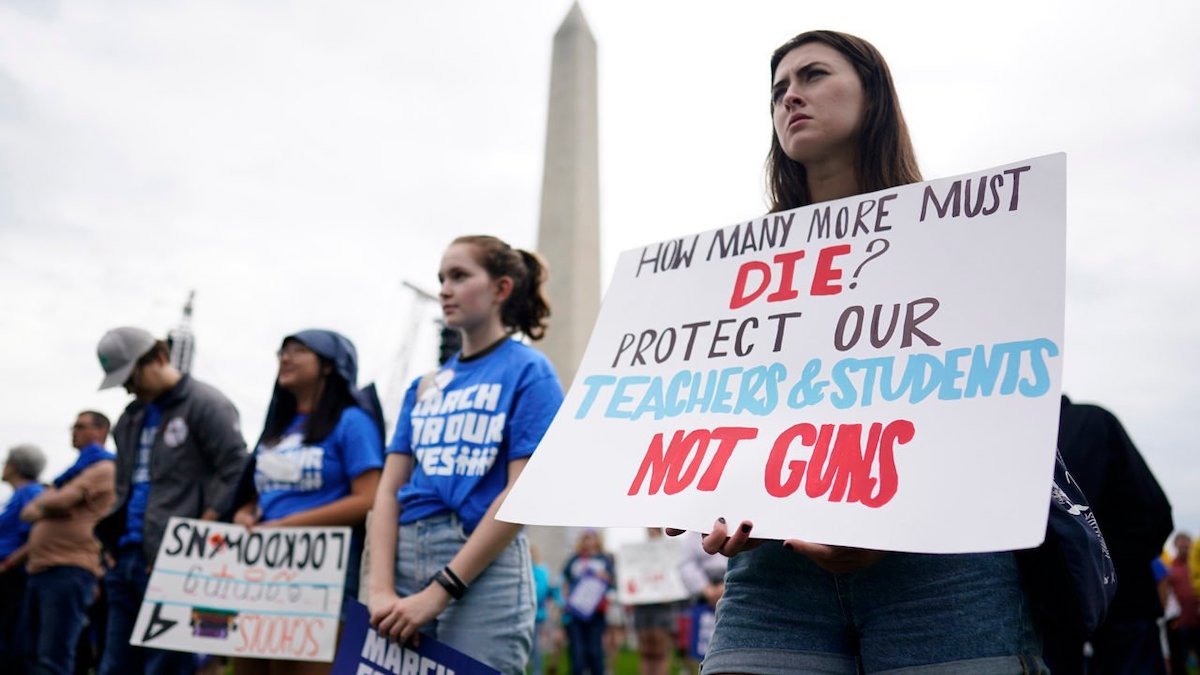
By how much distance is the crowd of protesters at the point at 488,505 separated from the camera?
150 centimetres

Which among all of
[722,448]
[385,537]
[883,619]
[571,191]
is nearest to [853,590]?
[883,619]

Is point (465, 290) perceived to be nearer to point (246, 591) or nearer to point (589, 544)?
point (246, 591)

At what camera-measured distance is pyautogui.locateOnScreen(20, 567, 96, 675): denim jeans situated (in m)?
5.02

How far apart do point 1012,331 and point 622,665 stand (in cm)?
1334

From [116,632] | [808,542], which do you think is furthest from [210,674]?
[808,542]

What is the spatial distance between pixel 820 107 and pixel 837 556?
2.78 ft

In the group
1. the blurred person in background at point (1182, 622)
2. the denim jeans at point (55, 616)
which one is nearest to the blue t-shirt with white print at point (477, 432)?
the denim jeans at point (55, 616)

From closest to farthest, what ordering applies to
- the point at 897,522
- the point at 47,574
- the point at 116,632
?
the point at 897,522 < the point at 116,632 < the point at 47,574

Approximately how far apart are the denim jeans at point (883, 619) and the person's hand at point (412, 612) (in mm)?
952

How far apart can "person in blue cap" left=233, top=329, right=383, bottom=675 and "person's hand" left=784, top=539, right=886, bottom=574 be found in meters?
2.02

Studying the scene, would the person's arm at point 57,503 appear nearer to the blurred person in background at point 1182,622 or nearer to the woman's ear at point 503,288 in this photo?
the woman's ear at point 503,288

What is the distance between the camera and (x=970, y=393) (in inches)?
56.2

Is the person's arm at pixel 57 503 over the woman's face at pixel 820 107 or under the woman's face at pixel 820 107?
under

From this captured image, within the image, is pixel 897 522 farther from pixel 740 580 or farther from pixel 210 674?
pixel 210 674
